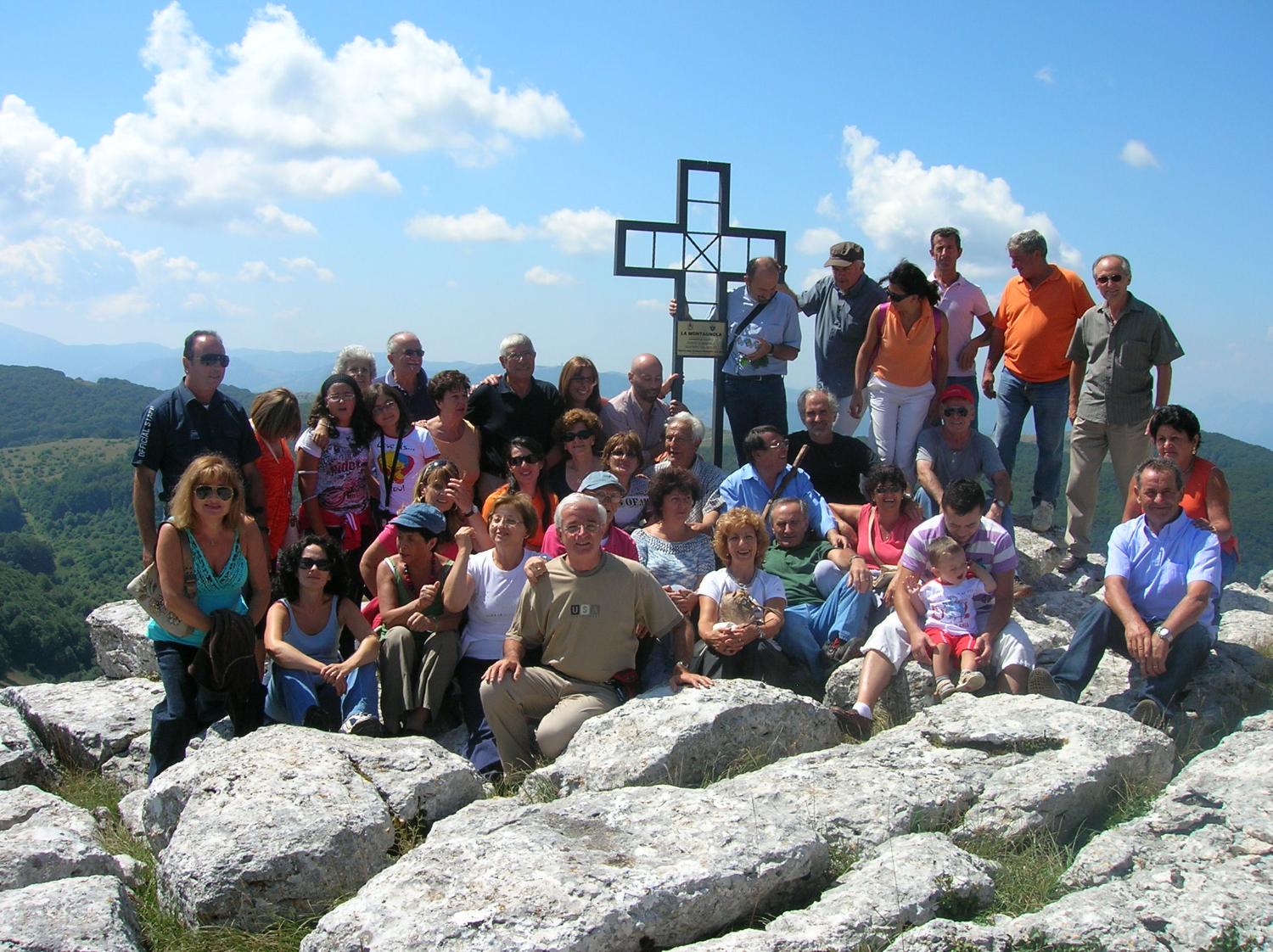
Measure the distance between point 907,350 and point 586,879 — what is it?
619 centimetres

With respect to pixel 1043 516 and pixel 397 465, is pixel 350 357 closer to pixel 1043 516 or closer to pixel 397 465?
pixel 397 465

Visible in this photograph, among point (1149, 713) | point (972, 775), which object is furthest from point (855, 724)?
point (1149, 713)

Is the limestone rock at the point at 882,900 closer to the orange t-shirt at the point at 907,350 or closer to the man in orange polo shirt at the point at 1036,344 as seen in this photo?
the orange t-shirt at the point at 907,350

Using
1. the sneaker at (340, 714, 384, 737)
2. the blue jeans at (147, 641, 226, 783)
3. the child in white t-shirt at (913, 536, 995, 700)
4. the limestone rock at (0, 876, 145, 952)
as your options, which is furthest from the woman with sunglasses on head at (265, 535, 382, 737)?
the child in white t-shirt at (913, 536, 995, 700)

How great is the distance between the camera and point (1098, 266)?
28.2 ft

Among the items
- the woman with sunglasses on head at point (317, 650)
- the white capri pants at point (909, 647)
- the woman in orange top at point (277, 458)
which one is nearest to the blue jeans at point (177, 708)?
the woman with sunglasses on head at point (317, 650)

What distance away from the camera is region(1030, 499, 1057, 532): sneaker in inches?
391

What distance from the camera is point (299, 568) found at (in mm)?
A: 6531

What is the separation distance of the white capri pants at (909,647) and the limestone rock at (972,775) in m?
0.68

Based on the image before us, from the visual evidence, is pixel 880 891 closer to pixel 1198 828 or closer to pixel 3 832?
pixel 1198 828

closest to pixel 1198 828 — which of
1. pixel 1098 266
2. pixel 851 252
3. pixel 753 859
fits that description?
pixel 753 859

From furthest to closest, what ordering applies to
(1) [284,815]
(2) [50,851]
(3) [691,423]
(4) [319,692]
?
(3) [691,423]
(4) [319,692]
(2) [50,851]
(1) [284,815]

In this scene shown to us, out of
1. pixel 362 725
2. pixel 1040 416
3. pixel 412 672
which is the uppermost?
pixel 1040 416

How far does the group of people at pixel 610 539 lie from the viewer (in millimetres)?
6238
